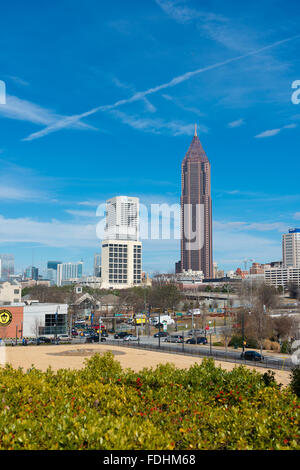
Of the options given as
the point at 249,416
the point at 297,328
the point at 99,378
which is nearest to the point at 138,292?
the point at 297,328

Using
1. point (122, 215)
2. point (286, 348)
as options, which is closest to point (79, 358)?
point (286, 348)

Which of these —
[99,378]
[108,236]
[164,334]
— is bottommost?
[164,334]

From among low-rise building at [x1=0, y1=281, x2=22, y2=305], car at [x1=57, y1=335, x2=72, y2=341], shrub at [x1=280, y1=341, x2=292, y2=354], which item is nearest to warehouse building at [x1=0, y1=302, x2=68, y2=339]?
car at [x1=57, y1=335, x2=72, y2=341]

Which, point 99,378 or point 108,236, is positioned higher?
point 108,236

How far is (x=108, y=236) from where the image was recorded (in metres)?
160

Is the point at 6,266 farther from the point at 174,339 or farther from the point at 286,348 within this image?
the point at 286,348

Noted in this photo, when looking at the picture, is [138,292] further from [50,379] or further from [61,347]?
[50,379]

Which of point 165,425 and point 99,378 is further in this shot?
point 99,378

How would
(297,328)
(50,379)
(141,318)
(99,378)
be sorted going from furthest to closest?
(141,318) → (297,328) → (99,378) → (50,379)

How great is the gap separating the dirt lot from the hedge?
1590cm

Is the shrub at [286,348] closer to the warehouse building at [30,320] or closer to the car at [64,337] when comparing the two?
the car at [64,337]
